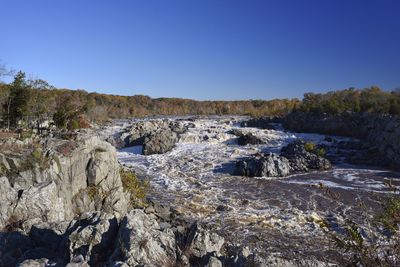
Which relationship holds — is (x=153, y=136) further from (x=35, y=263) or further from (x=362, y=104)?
(x=35, y=263)

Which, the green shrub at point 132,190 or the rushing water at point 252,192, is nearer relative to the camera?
the rushing water at point 252,192

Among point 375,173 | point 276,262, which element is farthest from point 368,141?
point 276,262

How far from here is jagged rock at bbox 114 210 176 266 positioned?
6.62m

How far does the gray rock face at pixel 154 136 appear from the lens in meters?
31.7

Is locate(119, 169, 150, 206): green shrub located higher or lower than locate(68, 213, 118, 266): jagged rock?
lower

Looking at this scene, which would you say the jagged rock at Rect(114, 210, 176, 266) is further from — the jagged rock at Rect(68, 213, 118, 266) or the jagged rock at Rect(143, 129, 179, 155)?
the jagged rock at Rect(143, 129, 179, 155)

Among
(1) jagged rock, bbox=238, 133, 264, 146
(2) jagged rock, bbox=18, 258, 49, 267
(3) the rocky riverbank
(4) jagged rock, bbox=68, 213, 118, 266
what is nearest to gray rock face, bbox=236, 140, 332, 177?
(1) jagged rock, bbox=238, 133, 264, 146

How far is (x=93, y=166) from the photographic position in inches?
550

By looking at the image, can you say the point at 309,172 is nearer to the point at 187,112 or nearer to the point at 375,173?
the point at 375,173

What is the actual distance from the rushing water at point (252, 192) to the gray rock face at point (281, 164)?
78cm

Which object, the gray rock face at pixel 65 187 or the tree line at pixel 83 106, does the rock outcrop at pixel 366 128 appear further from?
the gray rock face at pixel 65 187

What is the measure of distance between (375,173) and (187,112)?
4322 cm

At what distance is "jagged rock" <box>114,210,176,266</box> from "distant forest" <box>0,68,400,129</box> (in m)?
14.3

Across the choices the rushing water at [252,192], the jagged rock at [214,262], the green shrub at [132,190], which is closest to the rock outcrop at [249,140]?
the rushing water at [252,192]
